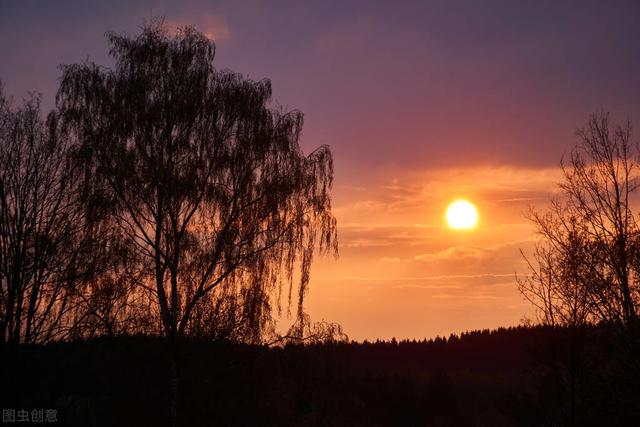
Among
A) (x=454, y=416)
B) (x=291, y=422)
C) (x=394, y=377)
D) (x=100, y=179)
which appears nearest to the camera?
(x=100, y=179)

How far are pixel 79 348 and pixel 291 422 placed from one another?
11164 millimetres

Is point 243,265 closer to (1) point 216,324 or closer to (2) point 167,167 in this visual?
(1) point 216,324

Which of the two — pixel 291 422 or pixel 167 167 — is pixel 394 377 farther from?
pixel 167 167

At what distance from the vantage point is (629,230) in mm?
19688

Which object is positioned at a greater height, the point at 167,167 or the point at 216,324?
the point at 167,167

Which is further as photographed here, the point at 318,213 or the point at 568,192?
the point at 568,192

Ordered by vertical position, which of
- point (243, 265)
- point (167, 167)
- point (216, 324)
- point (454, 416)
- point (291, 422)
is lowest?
point (454, 416)

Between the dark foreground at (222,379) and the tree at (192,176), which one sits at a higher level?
the tree at (192,176)

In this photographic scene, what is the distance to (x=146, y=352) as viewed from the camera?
69.7ft

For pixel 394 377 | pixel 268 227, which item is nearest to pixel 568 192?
pixel 268 227

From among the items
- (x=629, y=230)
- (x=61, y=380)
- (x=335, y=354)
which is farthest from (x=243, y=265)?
(x=629, y=230)

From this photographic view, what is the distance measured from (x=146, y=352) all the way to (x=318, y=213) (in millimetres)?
7634

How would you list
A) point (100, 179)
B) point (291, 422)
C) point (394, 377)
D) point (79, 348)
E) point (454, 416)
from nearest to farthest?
point (100, 179)
point (79, 348)
point (291, 422)
point (454, 416)
point (394, 377)

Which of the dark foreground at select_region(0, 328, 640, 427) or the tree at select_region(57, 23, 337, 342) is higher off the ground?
the tree at select_region(57, 23, 337, 342)
